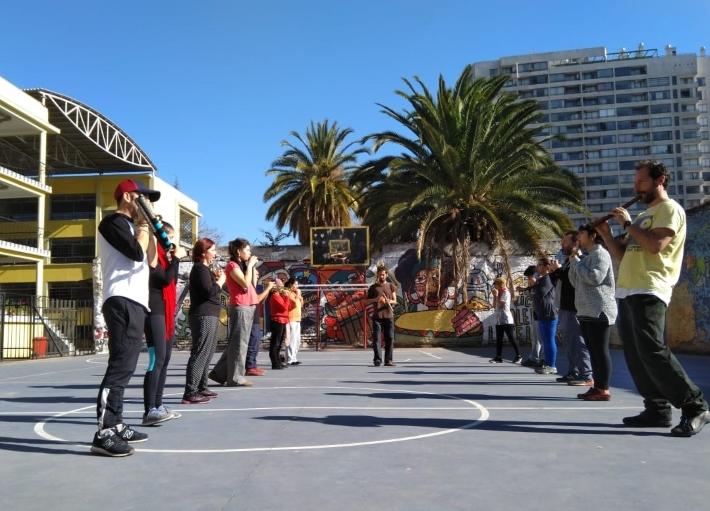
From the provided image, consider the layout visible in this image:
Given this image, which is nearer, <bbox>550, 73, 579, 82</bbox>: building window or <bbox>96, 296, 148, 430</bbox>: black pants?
<bbox>96, 296, 148, 430</bbox>: black pants

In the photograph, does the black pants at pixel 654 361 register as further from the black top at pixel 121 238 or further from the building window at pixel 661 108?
the building window at pixel 661 108

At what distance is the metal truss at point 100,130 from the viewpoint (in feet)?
103

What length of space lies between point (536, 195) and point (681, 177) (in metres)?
103

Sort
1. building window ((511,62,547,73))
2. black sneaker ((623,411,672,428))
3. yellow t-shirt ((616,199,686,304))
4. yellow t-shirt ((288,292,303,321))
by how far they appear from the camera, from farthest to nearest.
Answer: building window ((511,62,547,73)) → yellow t-shirt ((288,292,303,321)) → black sneaker ((623,411,672,428)) → yellow t-shirt ((616,199,686,304))

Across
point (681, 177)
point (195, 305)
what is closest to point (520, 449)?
point (195, 305)

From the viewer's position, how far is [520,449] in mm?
4285

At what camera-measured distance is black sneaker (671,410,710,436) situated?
15.2ft

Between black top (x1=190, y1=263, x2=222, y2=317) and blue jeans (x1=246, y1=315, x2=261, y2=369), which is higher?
black top (x1=190, y1=263, x2=222, y2=317)

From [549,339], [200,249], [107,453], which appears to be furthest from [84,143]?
[107,453]

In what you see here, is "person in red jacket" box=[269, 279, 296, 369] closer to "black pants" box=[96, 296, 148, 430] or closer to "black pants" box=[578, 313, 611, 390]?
"black pants" box=[578, 313, 611, 390]

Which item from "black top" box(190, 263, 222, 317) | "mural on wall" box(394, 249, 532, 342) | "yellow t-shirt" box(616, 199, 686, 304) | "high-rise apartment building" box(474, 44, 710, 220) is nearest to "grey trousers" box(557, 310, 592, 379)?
"yellow t-shirt" box(616, 199, 686, 304)

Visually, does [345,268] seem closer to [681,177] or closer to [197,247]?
[197,247]

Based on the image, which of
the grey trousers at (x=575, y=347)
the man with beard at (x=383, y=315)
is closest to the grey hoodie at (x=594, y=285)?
the grey trousers at (x=575, y=347)

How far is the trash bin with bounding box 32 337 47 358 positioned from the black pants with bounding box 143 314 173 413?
17.1m
